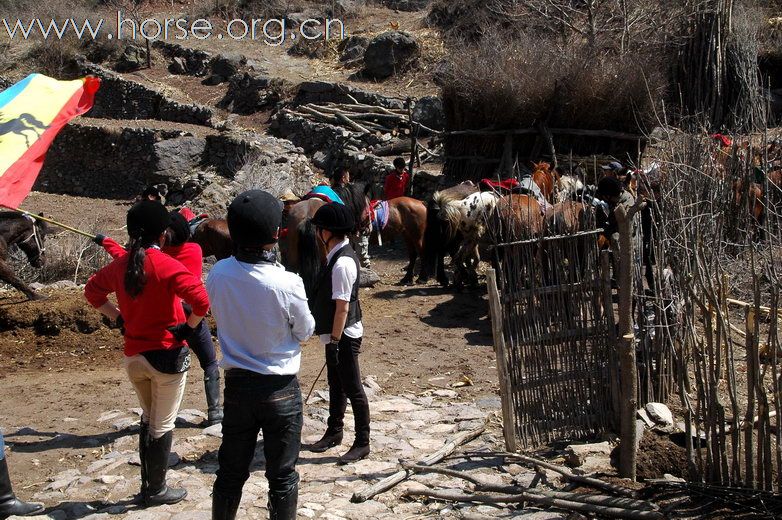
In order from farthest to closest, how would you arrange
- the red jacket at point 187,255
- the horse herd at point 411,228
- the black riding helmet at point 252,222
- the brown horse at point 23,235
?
1. the brown horse at point 23,235
2. the horse herd at point 411,228
3. the red jacket at point 187,255
4. the black riding helmet at point 252,222

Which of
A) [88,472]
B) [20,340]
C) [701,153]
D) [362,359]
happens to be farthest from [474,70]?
[88,472]

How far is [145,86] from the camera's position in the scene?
26.9m

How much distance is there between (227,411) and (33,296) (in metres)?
7.62

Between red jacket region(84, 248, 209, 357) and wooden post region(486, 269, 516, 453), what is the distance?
1.72 metres

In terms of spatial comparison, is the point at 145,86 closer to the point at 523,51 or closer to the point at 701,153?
the point at 523,51

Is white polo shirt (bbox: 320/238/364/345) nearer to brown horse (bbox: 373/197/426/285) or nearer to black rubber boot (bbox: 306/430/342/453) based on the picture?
black rubber boot (bbox: 306/430/342/453)

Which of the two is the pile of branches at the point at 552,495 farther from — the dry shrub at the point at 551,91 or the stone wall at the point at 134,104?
the stone wall at the point at 134,104

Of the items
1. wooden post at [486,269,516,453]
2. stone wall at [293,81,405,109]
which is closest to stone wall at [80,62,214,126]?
stone wall at [293,81,405,109]

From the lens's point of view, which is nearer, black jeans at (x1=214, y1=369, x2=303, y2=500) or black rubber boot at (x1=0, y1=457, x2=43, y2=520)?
black jeans at (x1=214, y1=369, x2=303, y2=500)

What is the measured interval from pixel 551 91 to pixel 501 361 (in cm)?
1030

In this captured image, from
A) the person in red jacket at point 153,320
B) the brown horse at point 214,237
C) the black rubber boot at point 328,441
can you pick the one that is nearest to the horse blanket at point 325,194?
the brown horse at point 214,237

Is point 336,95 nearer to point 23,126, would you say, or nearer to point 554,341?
point 23,126

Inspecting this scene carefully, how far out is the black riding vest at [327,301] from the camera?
501 centimetres

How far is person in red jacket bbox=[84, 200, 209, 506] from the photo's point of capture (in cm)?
438
